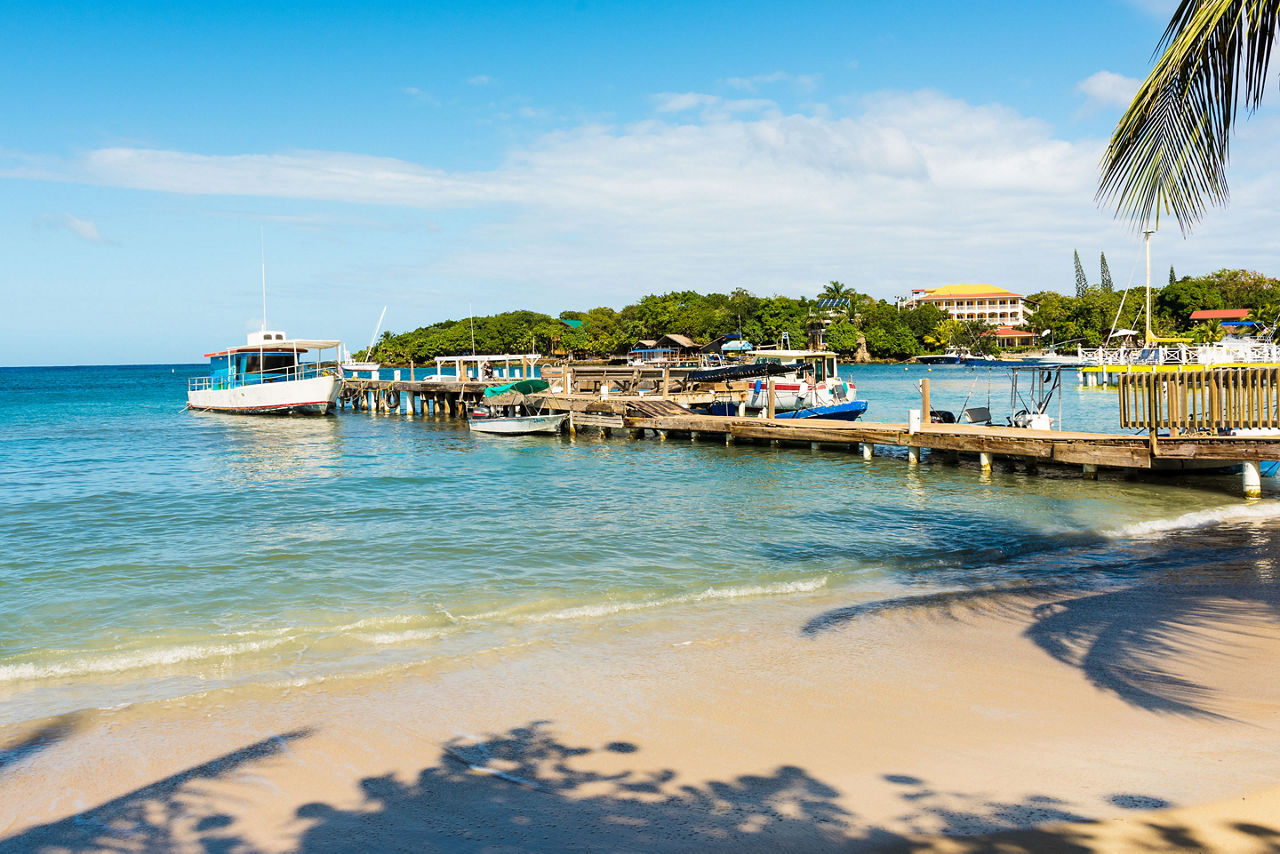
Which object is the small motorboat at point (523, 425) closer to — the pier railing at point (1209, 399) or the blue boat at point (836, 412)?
the blue boat at point (836, 412)

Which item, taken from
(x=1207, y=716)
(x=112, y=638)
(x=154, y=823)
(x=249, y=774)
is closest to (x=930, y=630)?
(x=1207, y=716)

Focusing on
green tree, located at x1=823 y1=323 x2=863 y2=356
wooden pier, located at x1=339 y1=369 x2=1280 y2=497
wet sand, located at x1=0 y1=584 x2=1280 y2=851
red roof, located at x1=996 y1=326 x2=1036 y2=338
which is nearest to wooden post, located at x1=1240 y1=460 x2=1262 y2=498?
wooden pier, located at x1=339 y1=369 x2=1280 y2=497

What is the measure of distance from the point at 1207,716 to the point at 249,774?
687 cm

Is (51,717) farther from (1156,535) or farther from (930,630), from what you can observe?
(1156,535)

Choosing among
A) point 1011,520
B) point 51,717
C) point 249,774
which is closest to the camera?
point 249,774

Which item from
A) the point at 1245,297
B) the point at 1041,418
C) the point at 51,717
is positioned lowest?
the point at 51,717

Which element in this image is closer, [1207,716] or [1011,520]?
[1207,716]

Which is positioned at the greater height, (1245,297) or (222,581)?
(1245,297)

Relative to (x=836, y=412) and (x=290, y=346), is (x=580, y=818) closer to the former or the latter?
(x=836, y=412)

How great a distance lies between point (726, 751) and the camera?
6191 mm

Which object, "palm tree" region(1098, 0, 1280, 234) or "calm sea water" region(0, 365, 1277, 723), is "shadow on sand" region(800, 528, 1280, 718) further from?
"palm tree" region(1098, 0, 1280, 234)

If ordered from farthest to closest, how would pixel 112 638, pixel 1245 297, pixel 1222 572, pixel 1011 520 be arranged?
pixel 1245 297 → pixel 1011 520 → pixel 1222 572 → pixel 112 638

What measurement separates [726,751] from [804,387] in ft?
97.7

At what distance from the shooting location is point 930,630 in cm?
915
